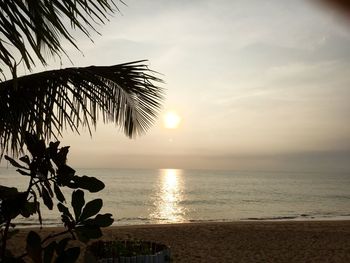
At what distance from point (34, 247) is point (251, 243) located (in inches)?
544

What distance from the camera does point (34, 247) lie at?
3.71 feet

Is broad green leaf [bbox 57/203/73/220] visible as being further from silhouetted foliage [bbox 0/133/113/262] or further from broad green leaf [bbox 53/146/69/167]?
broad green leaf [bbox 53/146/69/167]

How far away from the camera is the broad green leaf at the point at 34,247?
3.67ft

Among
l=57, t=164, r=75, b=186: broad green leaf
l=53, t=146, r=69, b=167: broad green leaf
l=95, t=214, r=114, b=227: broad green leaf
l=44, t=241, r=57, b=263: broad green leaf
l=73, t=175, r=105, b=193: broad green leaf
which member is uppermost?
l=53, t=146, r=69, b=167: broad green leaf

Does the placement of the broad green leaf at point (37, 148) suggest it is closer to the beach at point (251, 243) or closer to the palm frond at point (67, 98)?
the palm frond at point (67, 98)

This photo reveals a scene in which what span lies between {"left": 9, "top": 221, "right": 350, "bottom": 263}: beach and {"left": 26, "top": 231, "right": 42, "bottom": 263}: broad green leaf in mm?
8270

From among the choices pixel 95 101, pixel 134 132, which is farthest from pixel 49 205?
pixel 134 132

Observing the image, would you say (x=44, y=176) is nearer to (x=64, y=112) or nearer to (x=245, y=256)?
(x=64, y=112)

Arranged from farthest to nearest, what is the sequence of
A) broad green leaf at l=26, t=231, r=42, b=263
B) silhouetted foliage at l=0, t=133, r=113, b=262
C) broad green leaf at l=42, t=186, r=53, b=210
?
broad green leaf at l=42, t=186, r=53, b=210 → silhouetted foliage at l=0, t=133, r=113, b=262 → broad green leaf at l=26, t=231, r=42, b=263

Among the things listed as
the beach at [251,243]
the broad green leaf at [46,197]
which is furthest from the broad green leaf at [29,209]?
the beach at [251,243]

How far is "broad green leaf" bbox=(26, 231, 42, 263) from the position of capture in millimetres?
1119

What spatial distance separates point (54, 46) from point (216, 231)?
1625 cm

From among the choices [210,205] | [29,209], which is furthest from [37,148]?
[210,205]

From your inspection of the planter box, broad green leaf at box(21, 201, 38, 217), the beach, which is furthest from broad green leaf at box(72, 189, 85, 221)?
the beach
